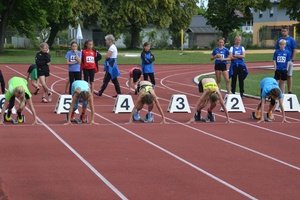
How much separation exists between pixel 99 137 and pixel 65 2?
44.1 metres

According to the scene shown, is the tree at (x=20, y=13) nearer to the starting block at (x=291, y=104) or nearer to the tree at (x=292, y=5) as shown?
the tree at (x=292, y=5)

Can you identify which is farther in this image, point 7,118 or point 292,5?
point 292,5

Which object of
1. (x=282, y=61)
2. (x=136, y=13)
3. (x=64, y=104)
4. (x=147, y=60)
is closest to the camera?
(x=64, y=104)

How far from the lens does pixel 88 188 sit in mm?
7484

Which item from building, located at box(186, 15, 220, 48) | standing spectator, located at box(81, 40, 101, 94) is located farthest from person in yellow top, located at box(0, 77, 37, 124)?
building, located at box(186, 15, 220, 48)

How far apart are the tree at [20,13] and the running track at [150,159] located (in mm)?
39496

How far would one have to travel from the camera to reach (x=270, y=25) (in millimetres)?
90312

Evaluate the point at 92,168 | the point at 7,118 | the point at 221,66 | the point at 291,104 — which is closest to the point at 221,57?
the point at 221,66

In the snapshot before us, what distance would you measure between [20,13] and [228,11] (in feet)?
129

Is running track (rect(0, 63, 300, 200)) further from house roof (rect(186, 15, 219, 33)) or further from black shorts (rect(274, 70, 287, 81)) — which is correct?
house roof (rect(186, 15, 219, 33))

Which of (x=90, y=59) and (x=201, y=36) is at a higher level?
(x=201, y=36)

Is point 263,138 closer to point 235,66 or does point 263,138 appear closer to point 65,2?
point 235,66

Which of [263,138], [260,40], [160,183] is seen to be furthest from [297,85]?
[260,40]

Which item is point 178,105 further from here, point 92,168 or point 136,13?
point 136,13
